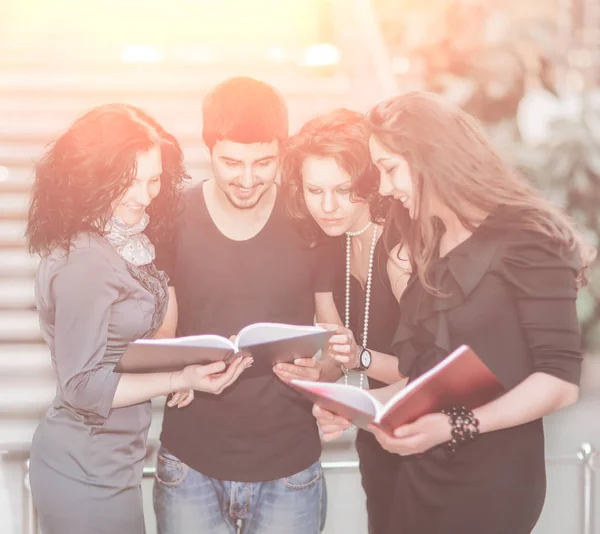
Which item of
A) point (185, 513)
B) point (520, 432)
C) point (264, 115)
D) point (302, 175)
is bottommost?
point (185, 513)

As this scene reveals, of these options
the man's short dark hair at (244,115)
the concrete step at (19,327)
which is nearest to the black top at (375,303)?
the man's short dark hair at (244,115)

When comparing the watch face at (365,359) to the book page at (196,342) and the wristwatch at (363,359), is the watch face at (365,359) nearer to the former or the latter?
the wristwatch at (363,359)

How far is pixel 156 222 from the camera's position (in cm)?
214

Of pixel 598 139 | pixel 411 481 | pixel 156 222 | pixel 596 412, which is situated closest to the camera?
pixel 411 481

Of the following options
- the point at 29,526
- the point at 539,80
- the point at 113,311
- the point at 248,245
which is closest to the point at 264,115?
the point at 248,245

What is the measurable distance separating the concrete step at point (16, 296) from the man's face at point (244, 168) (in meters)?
1.38

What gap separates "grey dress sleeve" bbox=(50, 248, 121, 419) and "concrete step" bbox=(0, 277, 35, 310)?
128 centimetres

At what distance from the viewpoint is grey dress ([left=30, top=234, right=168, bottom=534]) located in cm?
187

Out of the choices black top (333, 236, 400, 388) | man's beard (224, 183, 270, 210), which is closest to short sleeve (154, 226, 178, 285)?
man's beard (224, 183, 270, 210)

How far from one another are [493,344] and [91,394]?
1.00m

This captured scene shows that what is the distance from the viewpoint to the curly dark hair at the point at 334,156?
2.10 metres

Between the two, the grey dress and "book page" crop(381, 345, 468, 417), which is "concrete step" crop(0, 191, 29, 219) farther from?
"book page" crop(381, 345, 468, 417)

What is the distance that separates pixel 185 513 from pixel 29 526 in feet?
2.61

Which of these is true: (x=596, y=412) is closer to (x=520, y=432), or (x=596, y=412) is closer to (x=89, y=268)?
(x=520, y=432)
